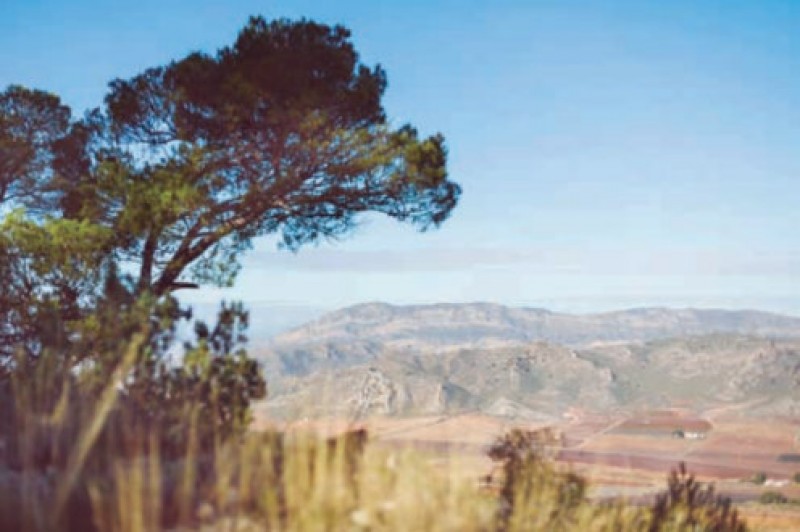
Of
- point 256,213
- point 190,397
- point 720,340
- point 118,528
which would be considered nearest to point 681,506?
point 190,397

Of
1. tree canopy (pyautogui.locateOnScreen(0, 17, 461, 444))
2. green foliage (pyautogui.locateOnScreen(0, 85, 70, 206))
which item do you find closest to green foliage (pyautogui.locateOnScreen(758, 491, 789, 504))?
tree canopy (pyautogui.locateOnScreen(0, 17, 461, 444))

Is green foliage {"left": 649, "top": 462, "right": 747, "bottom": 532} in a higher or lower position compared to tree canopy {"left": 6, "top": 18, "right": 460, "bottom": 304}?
lower

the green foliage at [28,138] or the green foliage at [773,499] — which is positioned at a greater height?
the green foliage at [28,138]

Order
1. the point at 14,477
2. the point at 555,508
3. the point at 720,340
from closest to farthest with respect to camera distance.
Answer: the point at 14,477, the point at 555,508, the point at 720,340

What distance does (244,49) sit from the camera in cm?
1686

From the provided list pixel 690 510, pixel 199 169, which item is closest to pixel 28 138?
pixel 199 169

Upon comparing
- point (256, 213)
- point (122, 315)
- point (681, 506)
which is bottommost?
point (681, 506)

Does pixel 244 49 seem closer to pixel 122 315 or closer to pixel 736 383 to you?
pixel 122 315

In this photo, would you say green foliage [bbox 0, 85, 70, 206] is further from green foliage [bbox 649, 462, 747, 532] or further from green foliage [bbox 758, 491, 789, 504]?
green foliage [bbox 758, 491, 789, 504]

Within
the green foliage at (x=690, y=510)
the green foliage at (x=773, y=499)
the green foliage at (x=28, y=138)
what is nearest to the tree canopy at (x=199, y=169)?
the green foliage at (x=28, y=138)

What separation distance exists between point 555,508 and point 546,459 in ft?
3.12

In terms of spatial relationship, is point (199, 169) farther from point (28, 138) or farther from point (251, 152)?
point (28, 138)

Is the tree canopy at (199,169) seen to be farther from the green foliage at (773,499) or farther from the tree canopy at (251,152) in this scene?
the green foliage at (773,499)

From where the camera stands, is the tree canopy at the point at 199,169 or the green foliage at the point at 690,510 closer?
the green foliage at the point at 690,510
